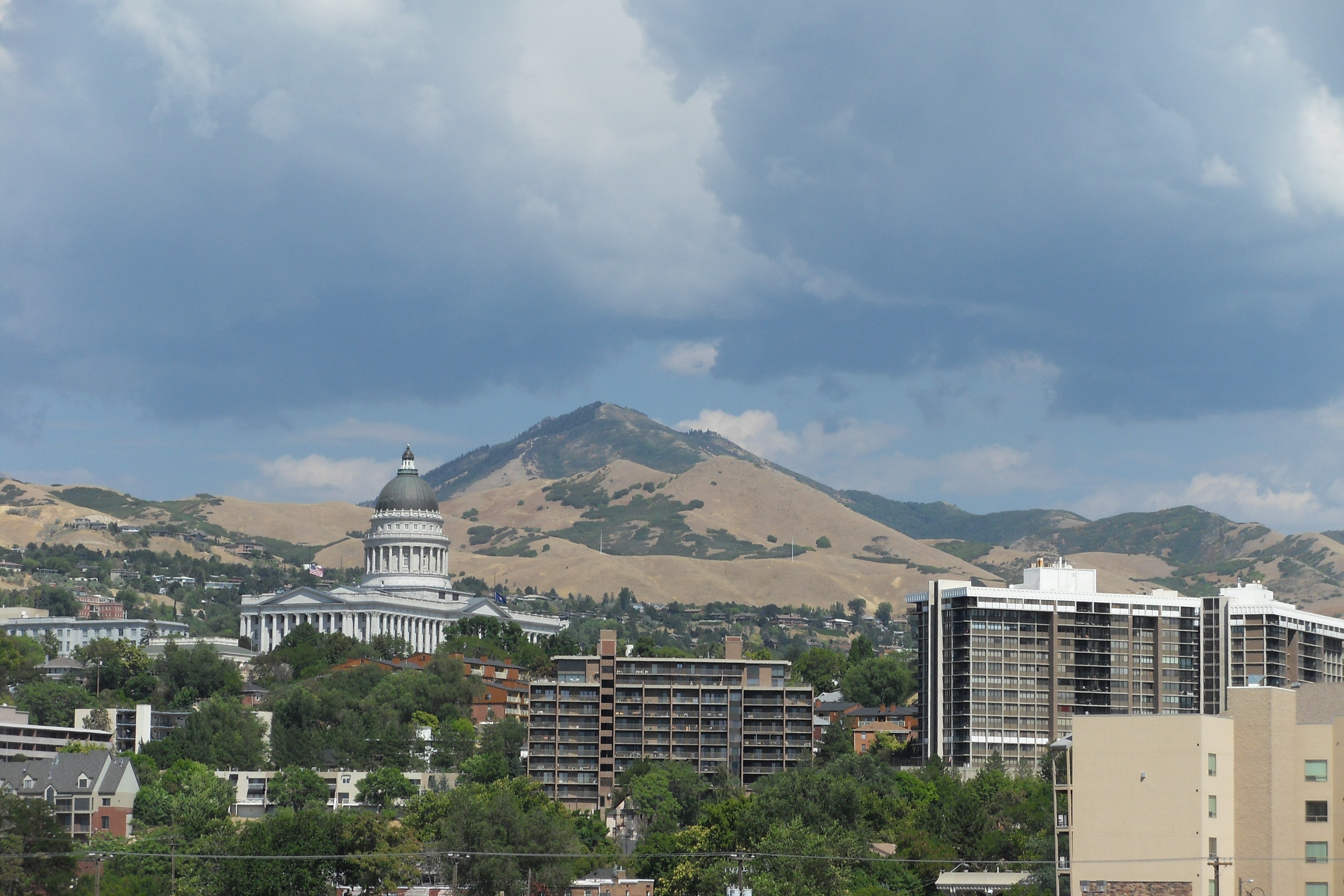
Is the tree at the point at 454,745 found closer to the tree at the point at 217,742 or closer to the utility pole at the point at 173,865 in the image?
the tree at the point at 217,742

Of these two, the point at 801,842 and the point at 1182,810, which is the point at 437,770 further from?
the point at 1182,810

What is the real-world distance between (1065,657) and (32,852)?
8645 centimetres

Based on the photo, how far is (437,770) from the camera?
183 m

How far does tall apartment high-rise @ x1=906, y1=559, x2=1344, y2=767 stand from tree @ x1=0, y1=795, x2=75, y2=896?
239 feet

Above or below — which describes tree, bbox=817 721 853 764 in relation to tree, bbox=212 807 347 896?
above

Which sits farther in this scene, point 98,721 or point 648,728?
point 98,721

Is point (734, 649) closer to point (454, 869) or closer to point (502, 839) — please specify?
point (502, 839)

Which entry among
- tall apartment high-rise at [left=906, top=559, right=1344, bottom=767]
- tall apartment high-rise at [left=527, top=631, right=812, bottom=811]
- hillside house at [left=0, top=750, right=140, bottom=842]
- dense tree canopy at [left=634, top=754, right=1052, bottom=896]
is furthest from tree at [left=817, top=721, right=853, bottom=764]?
hillside house at [left=0, top=750, right=140, bottom=842]

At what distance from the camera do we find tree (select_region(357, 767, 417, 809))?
173750 millimetres

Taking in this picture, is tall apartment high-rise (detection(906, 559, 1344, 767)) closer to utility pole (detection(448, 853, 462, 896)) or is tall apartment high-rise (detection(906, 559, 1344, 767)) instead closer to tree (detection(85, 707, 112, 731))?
utility pole (detection(448, 853, 462, 896))

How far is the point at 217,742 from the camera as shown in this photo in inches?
7229

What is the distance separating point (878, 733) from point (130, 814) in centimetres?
6281

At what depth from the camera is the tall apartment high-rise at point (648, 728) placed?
179125mm

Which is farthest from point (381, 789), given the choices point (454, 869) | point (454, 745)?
point (454, 869)
